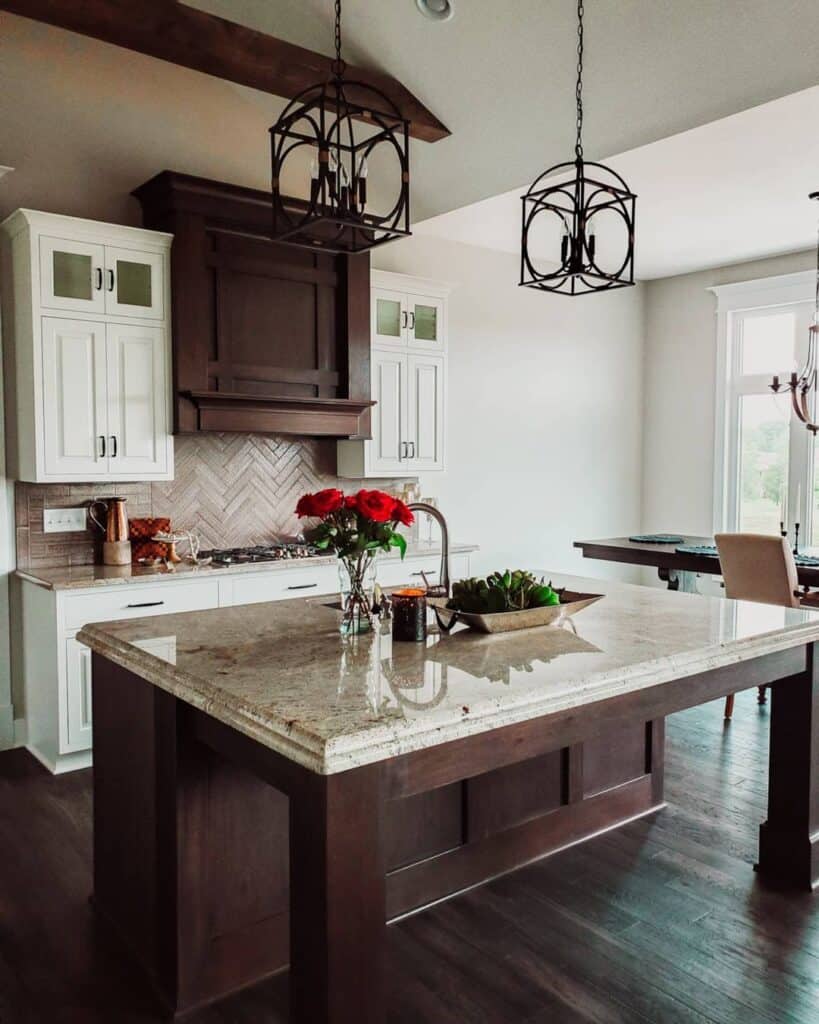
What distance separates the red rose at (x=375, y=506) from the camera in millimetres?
2199

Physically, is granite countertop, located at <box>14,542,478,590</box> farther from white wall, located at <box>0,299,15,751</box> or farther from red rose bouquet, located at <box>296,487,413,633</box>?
red rose bouquet, located at <box>296,487,413,633</box>

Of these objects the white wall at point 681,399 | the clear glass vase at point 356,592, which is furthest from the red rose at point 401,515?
the white wall at point 681,399

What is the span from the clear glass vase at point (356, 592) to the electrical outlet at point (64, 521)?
7.67ft

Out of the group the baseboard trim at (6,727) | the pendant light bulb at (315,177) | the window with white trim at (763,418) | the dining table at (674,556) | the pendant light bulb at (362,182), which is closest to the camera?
the pendant light bulb at (315,177)

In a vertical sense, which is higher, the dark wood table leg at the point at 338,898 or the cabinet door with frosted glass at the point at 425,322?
the cabinet door with frosted glass at the point at 425,322

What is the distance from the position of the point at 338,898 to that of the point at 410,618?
83cm

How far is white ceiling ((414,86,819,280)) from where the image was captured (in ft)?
13.6

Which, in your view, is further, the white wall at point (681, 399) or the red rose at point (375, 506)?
the white wall at point (681, 399)

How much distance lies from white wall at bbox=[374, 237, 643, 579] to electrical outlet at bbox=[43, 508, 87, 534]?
2.30 metres

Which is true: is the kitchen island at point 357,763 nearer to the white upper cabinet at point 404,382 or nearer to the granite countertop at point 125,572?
the granite countertop at point 125,572

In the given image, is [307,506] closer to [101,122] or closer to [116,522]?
[116,522]

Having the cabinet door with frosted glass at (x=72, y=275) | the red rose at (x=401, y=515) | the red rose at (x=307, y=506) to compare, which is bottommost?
the red rose at (x=401, y=515)

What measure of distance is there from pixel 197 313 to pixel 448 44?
5.52 ft

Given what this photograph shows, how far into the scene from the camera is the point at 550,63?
3.58m
